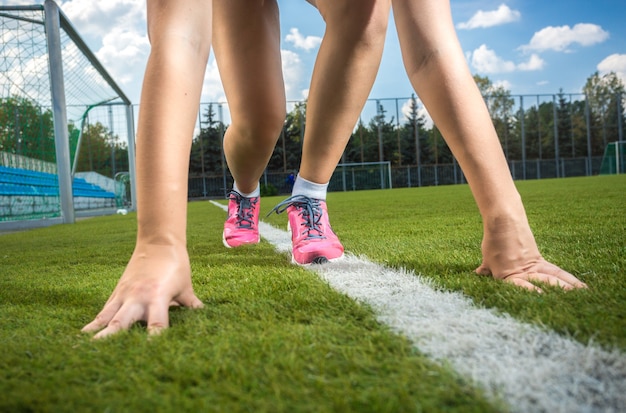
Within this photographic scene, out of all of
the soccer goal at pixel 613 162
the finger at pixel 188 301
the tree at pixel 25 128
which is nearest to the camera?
the finger at pixel 188 301

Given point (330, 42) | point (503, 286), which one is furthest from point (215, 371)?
point (330, 42)

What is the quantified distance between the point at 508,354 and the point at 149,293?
2.31 ft

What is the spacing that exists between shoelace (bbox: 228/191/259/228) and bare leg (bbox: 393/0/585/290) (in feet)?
4.49

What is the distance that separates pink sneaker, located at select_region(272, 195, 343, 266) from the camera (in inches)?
74.5

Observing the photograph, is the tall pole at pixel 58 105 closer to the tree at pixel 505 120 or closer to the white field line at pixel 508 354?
the white field line at pixel 508 354

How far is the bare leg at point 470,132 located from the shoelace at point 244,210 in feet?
4.49

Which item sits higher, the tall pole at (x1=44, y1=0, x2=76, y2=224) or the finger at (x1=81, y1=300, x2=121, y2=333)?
the tall pole at (x1=44, y1=0, x2=76, y2=224)

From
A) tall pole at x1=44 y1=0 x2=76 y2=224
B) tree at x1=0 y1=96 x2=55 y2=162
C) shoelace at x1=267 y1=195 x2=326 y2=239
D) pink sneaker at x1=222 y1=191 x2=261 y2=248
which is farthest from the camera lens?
tree at x1=0 y1=96 x2=55 y2=162

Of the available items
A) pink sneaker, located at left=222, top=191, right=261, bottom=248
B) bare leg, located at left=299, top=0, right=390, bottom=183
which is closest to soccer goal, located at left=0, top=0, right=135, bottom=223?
pink sneaker, located at left=222, top=191, right=261, bottom=248

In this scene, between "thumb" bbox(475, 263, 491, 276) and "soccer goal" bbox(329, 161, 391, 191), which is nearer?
"thumb" bbox(475, 263, 491, 276)

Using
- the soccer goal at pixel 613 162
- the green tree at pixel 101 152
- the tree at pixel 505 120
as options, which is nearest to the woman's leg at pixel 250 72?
the green tree at pixel 101 152

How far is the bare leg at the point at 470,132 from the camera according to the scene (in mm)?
1385

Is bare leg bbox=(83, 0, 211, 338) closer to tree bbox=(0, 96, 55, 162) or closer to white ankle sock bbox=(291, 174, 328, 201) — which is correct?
white ankle sock bbox=(291, 174, 328, 201)

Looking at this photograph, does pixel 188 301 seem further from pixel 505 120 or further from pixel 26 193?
pixel 505 120
